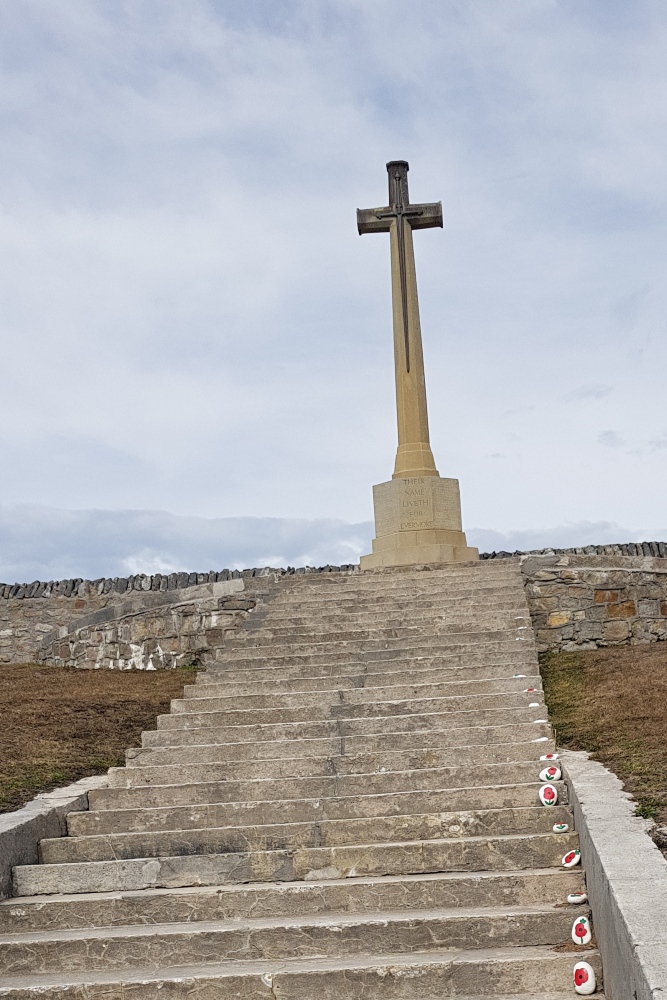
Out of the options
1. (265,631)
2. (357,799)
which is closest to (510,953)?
(357,799)

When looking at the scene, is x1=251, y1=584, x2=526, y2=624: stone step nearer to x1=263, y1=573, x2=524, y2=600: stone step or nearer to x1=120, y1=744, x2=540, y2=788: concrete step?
x1=263, y1=573, x2=524, y2=600: stone step

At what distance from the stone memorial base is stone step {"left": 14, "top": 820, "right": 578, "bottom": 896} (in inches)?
340

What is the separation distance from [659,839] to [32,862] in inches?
137

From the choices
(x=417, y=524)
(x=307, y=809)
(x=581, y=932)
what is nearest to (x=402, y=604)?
(x=417, y=524)

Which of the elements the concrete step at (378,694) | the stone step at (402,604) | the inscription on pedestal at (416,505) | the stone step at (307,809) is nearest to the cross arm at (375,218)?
the inscription on pedestal at (416,505)

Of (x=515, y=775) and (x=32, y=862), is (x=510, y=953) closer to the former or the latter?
(x=515, y=775)

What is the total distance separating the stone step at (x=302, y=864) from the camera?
17.9 ft

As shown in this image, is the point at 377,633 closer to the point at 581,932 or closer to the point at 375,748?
the point at 375,748

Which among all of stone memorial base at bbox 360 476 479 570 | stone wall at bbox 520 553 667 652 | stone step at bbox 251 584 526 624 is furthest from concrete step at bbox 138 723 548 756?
stone memorial base at bbox 360 476 479 570

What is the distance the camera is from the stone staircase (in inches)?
182

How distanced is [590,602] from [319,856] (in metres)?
7.34

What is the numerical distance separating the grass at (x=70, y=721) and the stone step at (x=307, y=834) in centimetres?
72

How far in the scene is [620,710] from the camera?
804 centimetres

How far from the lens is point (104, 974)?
15.9 feet
